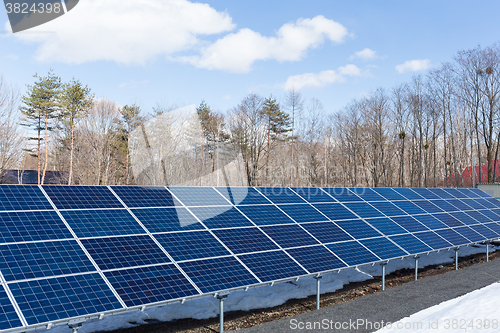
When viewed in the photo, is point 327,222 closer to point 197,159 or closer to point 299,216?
point 299,216

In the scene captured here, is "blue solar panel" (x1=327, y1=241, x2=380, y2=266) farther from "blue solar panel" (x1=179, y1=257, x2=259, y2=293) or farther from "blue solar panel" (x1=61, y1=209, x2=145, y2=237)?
"blue solar panel" (x1=61, y1=209, x2=145, y2=237)

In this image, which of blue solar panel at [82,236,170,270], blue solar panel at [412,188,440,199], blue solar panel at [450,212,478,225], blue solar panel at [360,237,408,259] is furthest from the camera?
blue solar panel at [412,188,440,199]

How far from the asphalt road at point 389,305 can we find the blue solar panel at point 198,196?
416 centimetres

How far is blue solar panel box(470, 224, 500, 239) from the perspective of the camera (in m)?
16.1

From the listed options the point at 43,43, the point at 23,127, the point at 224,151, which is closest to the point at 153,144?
the point at 224,151

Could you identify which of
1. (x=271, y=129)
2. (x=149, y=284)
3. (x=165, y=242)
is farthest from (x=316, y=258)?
(x=271, y=129)

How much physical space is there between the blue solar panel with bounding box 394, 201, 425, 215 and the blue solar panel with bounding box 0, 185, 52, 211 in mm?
15007

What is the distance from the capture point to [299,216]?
12359 mm

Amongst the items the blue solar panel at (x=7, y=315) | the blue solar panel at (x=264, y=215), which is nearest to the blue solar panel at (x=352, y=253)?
the blue solar panel at (x=264, y=215)

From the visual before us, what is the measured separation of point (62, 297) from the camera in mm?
6211

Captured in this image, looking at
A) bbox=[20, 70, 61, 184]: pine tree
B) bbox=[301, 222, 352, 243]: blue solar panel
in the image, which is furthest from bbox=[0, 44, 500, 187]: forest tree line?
bbox=[301, 222, 352, 243]: blue solar panel

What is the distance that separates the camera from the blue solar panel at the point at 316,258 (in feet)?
31.6

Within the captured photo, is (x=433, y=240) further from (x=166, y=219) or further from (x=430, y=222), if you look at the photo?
(x=166, y=219)

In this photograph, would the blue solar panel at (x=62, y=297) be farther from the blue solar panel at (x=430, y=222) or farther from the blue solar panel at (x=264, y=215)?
the blue solar panel at (x=430, y=222)
